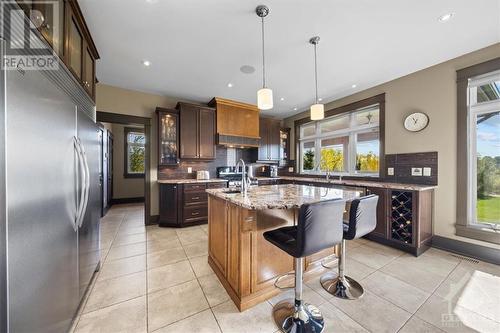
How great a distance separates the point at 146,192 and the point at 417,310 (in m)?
4.44

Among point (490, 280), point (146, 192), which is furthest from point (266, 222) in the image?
point (146, 192)

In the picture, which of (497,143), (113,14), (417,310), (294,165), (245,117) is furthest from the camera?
(294,165)

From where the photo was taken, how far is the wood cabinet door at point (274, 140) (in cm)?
539

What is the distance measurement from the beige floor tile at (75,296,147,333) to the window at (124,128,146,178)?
17.8 ft

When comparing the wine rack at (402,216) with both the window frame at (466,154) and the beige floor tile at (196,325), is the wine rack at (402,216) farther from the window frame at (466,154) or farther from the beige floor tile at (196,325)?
the beige floor tile at (196,325)

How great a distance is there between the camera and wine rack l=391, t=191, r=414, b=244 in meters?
2.70

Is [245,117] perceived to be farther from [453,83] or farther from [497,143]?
[497,143]

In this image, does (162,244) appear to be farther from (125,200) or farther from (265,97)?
(125,200)

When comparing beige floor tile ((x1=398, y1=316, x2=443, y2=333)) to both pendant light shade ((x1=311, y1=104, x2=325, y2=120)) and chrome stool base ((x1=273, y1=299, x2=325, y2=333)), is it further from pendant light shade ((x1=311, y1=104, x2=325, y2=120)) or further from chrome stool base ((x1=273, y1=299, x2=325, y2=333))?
pendant light shade ((x1=311, y1=104, x2=325, y2=120))

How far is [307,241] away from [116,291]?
1.96 meters

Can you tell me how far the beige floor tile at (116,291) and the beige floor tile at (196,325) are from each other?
0.59 metres

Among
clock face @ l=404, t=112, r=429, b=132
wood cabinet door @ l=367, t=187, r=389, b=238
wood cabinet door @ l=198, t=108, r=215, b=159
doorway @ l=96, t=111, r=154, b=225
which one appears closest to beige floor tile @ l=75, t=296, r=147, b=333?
wood cabinet door @ l=198, t=108, r=215, b=159

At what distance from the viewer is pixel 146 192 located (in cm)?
403

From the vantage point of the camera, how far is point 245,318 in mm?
1556
